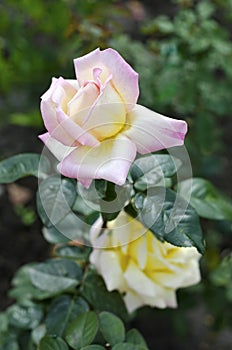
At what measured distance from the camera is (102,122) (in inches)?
27.5

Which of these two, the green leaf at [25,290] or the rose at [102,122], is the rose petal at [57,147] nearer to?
the rose at [102,122]

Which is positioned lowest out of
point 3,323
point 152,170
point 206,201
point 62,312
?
point 3,323

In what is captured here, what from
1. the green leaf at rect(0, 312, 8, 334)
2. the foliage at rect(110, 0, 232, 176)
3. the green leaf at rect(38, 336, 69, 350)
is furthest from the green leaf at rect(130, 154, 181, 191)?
the foliage at rect(110, 0, 232, 176)

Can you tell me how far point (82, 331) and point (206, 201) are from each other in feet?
0.82


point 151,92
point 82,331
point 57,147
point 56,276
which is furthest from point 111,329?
point 151,92

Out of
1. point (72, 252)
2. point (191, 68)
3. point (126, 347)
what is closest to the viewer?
point (126, 347)

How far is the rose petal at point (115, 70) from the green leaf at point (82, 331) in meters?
0.29

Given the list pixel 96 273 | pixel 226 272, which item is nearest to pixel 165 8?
pixel 226 272

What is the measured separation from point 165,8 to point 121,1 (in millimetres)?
172

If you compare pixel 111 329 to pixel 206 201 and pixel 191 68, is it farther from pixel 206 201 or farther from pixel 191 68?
pixel 191 68

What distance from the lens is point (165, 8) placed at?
2627 millimetres

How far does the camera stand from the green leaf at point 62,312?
936mm

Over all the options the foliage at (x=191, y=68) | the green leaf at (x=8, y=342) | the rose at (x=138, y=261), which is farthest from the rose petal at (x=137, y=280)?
the foliage at (x=191, y=68)

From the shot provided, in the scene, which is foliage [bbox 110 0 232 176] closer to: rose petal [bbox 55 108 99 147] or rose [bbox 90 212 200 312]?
rose [bbox 90 212 200 312]
